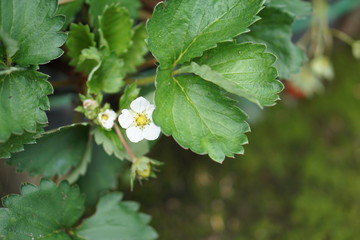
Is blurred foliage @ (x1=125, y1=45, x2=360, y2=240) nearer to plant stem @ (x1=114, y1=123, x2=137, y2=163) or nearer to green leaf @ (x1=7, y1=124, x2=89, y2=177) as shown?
green leaf @ (x1=7, y1=124, x2=89, y2=177)

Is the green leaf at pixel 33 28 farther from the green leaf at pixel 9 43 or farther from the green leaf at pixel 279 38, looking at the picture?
the green leaf at pixel 279 38

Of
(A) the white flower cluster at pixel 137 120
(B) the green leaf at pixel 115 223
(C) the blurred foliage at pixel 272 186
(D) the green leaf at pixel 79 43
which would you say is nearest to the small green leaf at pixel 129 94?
(A) the white flower cluster at pixel 137 120

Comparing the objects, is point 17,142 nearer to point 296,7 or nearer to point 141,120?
point 141,120

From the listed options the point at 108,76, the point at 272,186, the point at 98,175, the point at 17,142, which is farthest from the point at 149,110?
the point at 272,186


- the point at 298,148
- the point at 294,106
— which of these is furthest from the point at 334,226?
the point at 294,106

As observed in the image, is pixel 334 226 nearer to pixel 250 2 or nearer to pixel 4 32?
pixel 250 2
